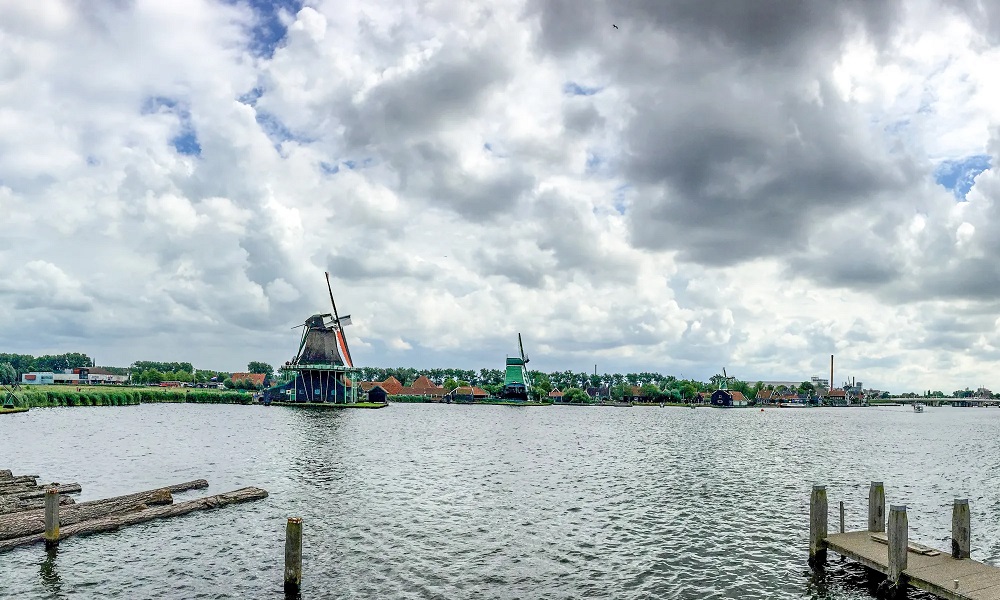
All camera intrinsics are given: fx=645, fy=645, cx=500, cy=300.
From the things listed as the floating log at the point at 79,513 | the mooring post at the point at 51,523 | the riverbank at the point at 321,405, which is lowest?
the riverbank at the point at 321,405

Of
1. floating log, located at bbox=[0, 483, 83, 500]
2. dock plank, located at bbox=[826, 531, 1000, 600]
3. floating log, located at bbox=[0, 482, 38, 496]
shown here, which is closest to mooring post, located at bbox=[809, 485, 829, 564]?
dock plank, located at bbox=[826, 531, 1000, 600]

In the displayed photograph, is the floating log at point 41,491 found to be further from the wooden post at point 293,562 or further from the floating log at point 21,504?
the wooden post at point 293,562

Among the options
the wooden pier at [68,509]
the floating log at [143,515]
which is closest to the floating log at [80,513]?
the wooden pier at [68,509]

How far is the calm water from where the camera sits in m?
24.1

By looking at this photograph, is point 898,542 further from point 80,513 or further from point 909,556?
point 80,513

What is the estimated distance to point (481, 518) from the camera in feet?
115

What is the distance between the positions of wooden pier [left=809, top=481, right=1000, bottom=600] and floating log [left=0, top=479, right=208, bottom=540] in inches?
1298

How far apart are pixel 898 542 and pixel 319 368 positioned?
160008mm

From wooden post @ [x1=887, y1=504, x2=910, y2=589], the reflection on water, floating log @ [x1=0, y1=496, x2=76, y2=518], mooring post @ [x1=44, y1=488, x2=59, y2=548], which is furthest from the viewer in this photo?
floating log @ [x1=0, y1=496, x2=76, y2=518]

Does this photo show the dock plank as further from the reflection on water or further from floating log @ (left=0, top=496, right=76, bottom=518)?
floating log @ (left=0, top=496, right=76, bottom=518)

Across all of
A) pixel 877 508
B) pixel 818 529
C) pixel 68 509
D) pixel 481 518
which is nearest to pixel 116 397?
pixel 68 509

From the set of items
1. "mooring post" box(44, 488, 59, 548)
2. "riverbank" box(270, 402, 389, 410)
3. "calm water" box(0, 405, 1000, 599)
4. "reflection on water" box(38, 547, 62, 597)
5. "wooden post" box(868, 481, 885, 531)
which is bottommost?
"riverbank" box(270, 402, 389, 410)

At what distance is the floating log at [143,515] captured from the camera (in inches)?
1101

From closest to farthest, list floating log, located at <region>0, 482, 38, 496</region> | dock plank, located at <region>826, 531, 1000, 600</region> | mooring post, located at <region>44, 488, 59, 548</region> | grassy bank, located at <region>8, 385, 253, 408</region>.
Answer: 1. dock plank, located at <region>826, 531, 1000, 600</region>
2. mooring post, located at <region>44, 488, 59, 548</region>
3. floating log, located at <region>0, 482, 38, 496</region>
4. grassy bank, located at <region>8, 385, 253, 408</region>
